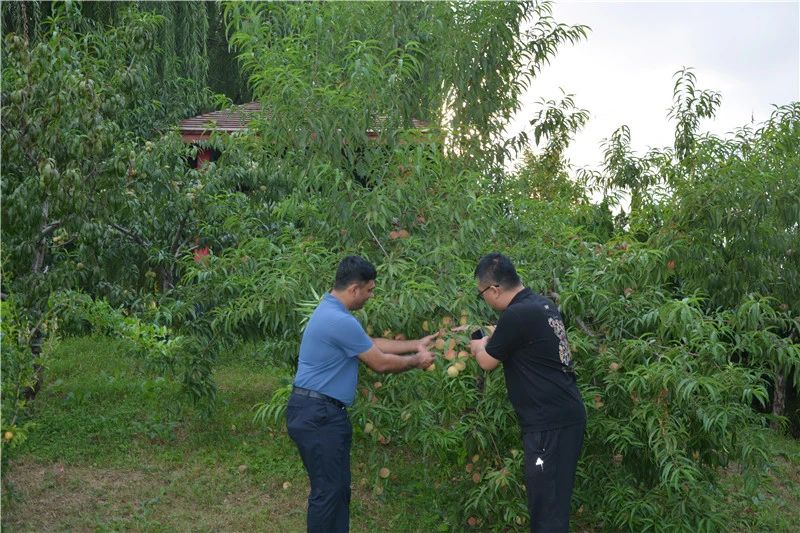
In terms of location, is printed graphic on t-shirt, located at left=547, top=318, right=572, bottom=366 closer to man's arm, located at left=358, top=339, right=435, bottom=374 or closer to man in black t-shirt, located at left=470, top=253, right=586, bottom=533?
man in black t-shirt, located at left=470, top=253, right=586, bottom=533

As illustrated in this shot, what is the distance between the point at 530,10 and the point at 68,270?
4656 mm

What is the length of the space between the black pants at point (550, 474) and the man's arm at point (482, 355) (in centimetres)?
41

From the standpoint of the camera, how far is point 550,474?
4.63 m

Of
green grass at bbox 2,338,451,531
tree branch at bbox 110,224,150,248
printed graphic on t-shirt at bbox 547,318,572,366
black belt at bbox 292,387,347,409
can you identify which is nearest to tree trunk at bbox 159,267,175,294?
tree branch at bbox 110,224,150,248

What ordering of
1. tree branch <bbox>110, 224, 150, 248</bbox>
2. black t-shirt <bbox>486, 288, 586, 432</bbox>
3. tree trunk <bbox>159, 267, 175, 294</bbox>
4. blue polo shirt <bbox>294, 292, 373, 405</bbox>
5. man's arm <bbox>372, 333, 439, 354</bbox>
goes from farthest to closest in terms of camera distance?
tree trunk <bbox>159, 267, 175, 294</bbox>
tree branch <bbox>110, 224, 150, 248</bbox>
man's arm <bbox>372, 333, 439, 354</bbox>
blue polo shirt <bbox>294, 292, 373, 405</bbox>
black t-shirt <bbox>486, 288, 586, 432</bbox>

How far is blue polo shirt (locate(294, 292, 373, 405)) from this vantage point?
4.75 m

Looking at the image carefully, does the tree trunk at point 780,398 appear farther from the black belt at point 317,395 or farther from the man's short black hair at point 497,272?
the black belt at point 317,395

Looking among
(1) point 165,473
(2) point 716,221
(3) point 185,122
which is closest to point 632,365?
(2) point 716,221

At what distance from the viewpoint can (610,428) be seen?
5.34 meters

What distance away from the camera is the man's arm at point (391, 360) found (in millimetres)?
4781

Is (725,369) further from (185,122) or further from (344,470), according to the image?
(185,122)

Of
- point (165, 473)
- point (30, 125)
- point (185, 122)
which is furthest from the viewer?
point (185, 122)

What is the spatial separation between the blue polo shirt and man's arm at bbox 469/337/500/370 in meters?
0.55

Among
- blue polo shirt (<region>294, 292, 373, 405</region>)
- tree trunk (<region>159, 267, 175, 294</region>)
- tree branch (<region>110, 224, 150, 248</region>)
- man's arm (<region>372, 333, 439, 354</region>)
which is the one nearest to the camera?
blue polo shirt (<region>294, 292, 373, 405</region>)
